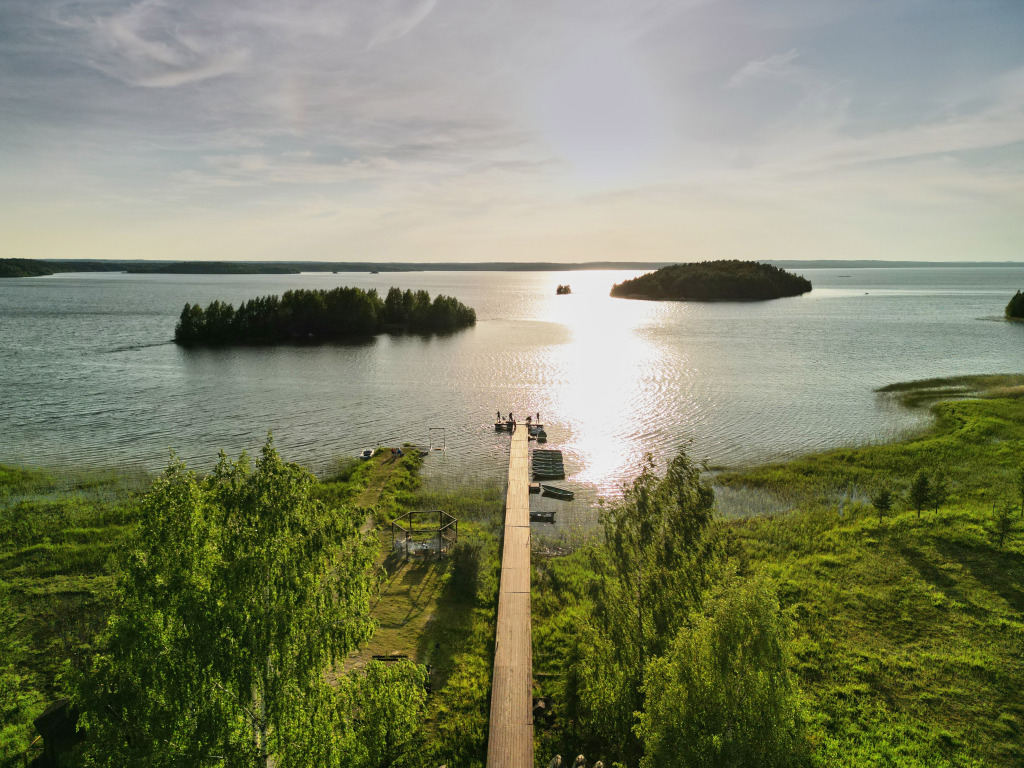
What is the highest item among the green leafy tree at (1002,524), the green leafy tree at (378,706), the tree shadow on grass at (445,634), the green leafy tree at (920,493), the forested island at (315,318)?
the forested island at (315,318)

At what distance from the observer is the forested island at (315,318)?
10525 centimetres

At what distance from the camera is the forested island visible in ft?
345

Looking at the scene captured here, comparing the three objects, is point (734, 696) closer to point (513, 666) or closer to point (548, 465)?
point (513, 666)

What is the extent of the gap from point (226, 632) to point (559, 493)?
3058 cm

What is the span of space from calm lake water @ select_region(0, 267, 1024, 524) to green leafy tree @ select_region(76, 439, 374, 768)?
8.08 metres

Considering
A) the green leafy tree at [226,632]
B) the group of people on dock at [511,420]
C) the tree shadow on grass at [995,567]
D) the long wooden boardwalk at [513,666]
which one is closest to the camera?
the green leafy tree at [226,632]

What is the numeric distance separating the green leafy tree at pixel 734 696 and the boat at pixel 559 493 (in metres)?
26.0

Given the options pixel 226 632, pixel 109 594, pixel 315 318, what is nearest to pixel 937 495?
pixel 226 632

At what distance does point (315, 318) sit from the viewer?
11538 centimetres

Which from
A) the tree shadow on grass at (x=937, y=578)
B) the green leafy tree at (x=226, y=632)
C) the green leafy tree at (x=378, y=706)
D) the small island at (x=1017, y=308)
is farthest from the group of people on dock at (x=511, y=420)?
the small island at (x=1017, y=308)

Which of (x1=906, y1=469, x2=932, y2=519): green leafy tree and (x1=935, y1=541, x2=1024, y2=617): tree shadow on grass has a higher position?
(x1=906, y1=469, x2=932, y2=519): green leafy tree

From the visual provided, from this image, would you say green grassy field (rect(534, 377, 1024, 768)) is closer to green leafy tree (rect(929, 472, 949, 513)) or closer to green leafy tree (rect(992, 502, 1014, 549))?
green leafy tree (rect(992, 502, 1014, 549))

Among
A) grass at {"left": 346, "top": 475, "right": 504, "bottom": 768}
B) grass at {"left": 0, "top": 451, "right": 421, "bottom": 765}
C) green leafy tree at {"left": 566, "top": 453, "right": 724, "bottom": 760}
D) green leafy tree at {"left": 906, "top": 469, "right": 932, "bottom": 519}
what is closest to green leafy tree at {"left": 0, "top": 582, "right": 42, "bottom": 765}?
grass at {"left": 0, "top": 451, "right": 421, "bottom": 765}

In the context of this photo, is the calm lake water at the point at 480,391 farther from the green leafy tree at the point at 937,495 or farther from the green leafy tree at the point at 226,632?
the green leafy tree at the point at 937,495
